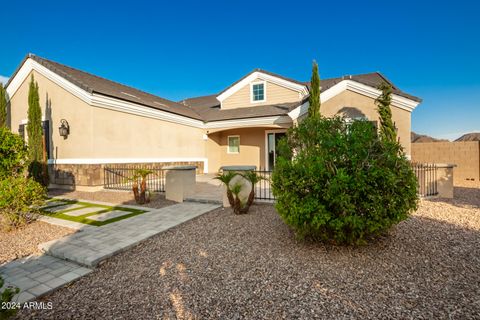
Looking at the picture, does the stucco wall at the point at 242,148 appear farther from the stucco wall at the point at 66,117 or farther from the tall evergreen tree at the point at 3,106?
the tall evergreen tree at the point at 3,106

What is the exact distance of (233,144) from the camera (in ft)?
53.1

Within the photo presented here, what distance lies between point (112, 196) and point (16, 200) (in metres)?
3.63

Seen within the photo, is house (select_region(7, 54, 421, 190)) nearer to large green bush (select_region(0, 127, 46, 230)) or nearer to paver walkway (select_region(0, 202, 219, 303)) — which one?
large green bush (select_region(0, 127, 46, 230))

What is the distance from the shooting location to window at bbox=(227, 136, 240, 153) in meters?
15.9

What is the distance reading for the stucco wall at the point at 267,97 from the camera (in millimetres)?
14530

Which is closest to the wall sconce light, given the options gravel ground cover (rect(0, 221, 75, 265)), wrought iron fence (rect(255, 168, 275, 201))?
gravel ground cover (rect(0, 221, 75, 265))

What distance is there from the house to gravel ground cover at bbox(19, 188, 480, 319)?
23.9 ft

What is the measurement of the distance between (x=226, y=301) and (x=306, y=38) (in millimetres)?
16245

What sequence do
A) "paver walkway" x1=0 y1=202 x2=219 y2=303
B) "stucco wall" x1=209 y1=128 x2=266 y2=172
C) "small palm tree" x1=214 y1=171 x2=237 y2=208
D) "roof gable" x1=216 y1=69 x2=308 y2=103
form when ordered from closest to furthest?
1. "paver walkway" x1=0 y1=202 x2=219 y2=303
2. "small palm tree" x1=214 y1=171 x2=237 y2=208
3. "roof gable" x1=216 y1=69 x2=308 y2=103
4. "stucco wall" x1=209 y1=128 x2=266 y2=172

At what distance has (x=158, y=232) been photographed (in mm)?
4797

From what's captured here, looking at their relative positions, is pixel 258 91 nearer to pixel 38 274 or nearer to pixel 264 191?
pixel 264 191

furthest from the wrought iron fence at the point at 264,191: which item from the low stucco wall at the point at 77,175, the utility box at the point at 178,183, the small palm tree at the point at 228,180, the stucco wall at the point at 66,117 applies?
the stucco wall at the point at 66,117

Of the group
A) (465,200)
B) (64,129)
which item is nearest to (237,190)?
(465,200)

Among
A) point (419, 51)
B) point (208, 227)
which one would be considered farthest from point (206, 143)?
point (419, 51)
